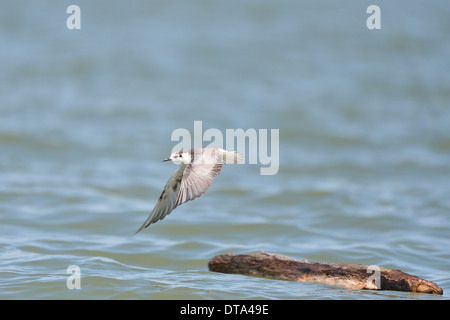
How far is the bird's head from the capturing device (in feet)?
22.4

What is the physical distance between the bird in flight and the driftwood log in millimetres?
938

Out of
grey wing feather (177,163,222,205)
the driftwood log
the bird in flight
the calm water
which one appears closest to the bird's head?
the bird in flight

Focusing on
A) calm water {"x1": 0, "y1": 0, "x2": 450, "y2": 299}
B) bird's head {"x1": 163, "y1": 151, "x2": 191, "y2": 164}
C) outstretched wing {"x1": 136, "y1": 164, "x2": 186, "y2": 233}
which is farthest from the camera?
calm water {"x1": 0, "y1": 0, "x2": 450, "y2": 299}

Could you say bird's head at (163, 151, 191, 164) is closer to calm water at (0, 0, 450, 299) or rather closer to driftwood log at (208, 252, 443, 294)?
driftwood log at (208, 252, 443, 294)

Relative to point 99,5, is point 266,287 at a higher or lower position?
lower

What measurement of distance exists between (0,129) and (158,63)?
20.9 feet

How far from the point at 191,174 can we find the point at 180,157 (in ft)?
0.80

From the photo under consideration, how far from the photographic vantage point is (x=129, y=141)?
1781 cm

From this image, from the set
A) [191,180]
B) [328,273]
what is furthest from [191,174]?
[328,273]

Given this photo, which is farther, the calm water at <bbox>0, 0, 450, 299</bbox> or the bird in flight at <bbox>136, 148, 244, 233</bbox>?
the calm water at <bbox>0, 0, 450, 299</bbox>

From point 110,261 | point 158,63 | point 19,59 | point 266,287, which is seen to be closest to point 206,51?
point 158,63

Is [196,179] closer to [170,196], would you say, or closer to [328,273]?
[170,196]

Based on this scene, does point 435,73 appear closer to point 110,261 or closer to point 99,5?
point 99,5
